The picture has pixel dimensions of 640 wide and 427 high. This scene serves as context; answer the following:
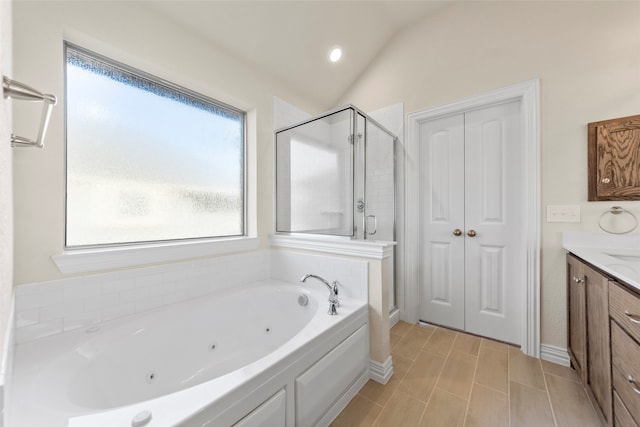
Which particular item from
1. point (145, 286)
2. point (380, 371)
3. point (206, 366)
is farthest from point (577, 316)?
point (145, 286)

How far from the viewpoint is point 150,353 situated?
1.36 m

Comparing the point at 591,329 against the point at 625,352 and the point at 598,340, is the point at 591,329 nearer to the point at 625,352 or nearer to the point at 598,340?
the point at 598,340

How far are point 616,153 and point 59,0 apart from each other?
10.8 ft

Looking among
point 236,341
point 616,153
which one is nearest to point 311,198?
point 236,341

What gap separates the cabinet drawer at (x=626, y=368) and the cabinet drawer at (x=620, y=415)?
0.02m

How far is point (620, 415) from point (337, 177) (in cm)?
199

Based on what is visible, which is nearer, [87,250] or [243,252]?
[87,250]

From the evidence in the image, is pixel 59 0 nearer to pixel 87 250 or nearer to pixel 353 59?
pixel 87 250

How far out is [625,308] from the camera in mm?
972

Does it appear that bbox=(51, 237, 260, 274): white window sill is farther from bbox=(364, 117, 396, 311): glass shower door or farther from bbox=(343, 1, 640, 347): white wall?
bbox=(343, 1, 640, 347): white wall

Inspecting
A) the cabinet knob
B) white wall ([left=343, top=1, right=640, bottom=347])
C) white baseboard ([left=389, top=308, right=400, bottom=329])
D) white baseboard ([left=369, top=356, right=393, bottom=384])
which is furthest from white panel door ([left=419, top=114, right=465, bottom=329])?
the cabinet knob

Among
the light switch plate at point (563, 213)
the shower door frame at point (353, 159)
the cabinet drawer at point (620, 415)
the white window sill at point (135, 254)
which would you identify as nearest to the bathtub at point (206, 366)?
the white window sill at point (135, 254)

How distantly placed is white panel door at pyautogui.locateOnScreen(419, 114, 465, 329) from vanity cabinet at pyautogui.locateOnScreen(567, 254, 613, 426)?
2.46 ft

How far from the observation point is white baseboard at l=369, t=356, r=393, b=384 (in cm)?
162
